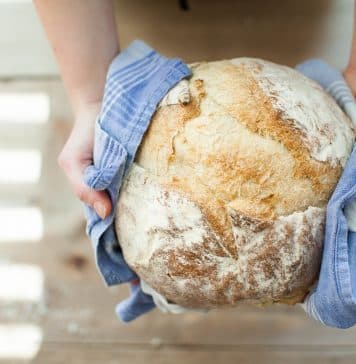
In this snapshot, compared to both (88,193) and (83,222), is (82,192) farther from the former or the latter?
(83,222)

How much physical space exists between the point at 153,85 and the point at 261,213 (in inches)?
7.7

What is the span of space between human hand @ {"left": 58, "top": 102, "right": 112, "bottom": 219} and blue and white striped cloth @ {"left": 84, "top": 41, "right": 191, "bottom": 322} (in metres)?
0.03

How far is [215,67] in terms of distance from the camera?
0.77 metres

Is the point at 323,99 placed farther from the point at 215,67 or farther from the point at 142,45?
the point at 142,45

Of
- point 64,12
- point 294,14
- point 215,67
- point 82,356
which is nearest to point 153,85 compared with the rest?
point 215,67

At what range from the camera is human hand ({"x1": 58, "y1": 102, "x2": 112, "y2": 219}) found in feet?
2.66

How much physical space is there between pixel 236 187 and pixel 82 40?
0.32 metres

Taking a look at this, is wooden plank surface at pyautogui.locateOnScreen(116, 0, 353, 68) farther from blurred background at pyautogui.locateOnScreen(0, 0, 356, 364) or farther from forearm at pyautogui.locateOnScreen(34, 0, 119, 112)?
forearm at pyautogui.locateOnScreen(34, 0, 119, 112)

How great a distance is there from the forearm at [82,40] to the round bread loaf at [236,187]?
7.1 inches

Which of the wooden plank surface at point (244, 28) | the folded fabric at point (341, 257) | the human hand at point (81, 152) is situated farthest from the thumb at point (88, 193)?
the wooden plank surface at point (244, 28)

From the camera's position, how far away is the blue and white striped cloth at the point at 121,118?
0.74 metres

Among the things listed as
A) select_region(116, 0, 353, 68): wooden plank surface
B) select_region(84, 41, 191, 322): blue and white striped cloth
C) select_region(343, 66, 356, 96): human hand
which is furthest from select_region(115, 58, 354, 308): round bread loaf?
select_region(116, 0, 353, 68): wooden plank surface

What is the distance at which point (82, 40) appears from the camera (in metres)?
0.86

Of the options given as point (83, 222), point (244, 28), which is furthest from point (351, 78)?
point (83, 222)
